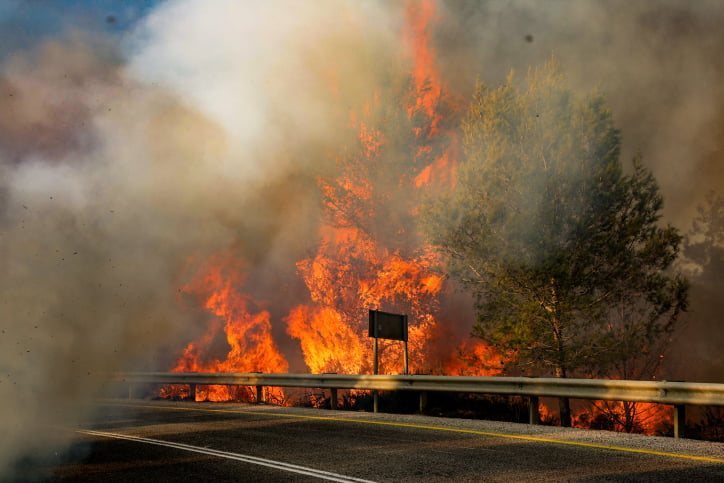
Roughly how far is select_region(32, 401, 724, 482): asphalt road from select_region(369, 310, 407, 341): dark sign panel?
3868 millimetres

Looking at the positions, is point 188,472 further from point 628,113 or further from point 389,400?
point 628,113

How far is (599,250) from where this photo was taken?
17.5 meters

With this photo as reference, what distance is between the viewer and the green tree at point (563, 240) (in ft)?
55.8

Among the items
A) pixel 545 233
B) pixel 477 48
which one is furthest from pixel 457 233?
pixel 477 48

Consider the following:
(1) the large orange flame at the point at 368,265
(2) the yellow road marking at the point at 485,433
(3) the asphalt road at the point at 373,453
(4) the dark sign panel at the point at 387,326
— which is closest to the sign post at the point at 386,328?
(4) the dark sign panel at the point at 387,326

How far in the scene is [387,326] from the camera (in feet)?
52.6

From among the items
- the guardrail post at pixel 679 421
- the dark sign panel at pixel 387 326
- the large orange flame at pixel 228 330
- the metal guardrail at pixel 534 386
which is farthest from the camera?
the large orange flame at pixel 228 330

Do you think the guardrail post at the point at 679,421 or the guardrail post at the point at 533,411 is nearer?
the guardrail post at the point at 679,421

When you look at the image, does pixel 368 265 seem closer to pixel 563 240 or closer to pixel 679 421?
pixel 563 240

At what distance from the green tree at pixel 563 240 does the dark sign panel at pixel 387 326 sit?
8.34 feet

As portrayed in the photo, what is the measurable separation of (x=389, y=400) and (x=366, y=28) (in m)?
21.6

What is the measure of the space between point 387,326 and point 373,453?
320 inches


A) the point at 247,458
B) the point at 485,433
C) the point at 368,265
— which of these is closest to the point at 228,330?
the point at 368,265

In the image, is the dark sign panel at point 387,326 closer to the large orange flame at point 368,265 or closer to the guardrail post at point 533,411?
the guardrail post at point 533,411
